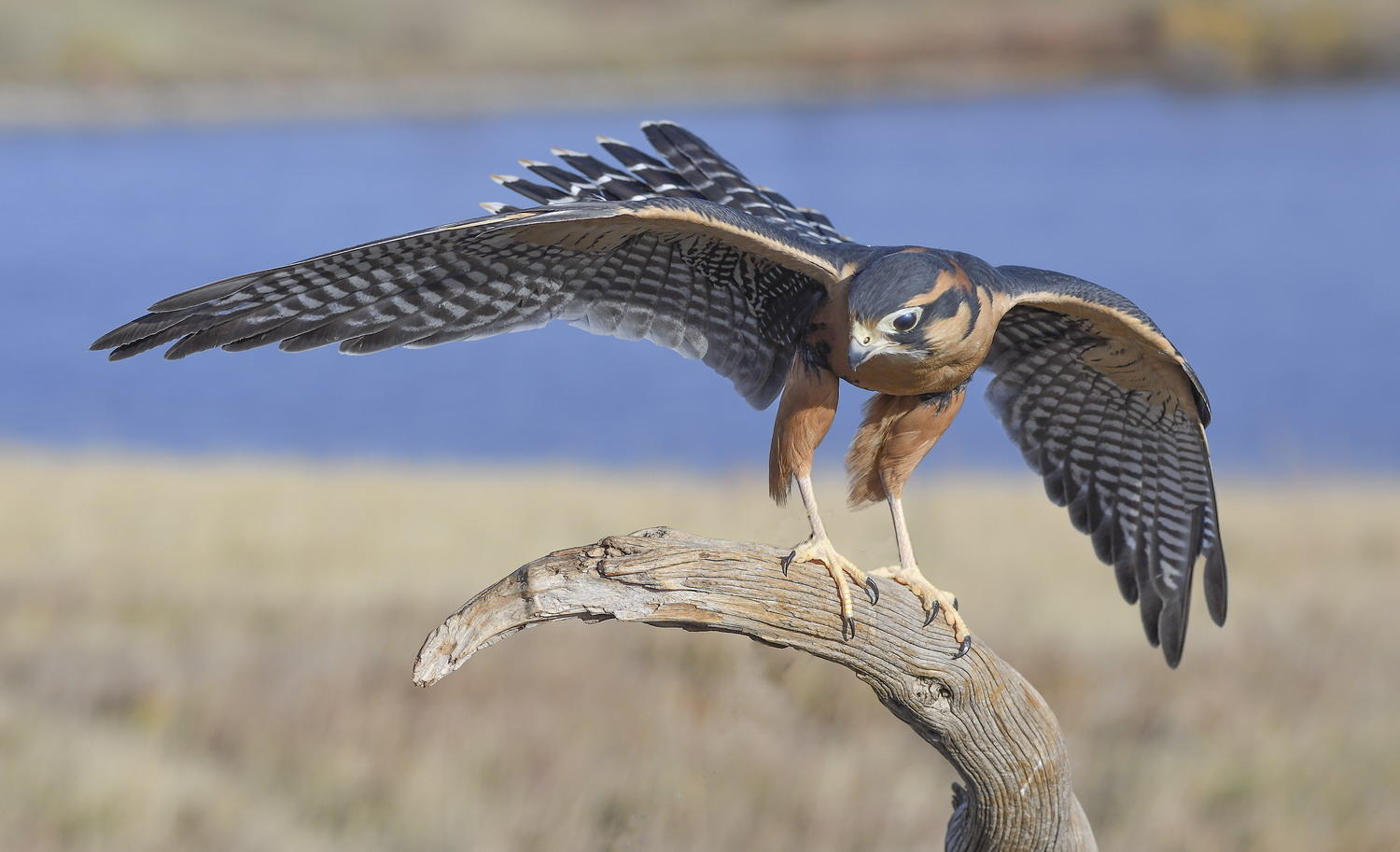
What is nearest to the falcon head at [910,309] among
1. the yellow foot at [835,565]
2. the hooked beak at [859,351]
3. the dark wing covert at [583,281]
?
the hooked beak at [859,351]

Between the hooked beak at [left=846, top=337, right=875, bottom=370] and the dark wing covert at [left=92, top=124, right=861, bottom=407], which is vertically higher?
the dark wing covert at [left=92, top=124, right=861, bottom=407]

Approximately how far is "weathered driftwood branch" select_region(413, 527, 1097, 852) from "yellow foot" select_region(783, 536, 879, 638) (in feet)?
0.07

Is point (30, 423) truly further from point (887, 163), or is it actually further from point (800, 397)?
point (887, 163)

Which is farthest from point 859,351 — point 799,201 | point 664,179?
point 799,201

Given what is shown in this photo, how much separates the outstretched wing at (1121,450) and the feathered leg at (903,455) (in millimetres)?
578

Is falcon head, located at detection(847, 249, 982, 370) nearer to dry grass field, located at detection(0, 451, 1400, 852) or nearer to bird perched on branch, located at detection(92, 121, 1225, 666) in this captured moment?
bird perched on branch, located at detection(92, 121, 1225, 666)

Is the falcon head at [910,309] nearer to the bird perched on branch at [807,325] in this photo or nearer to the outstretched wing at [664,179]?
the bird perched on branch at [807,325]

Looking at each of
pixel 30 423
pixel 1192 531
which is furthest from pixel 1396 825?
pixel 30 423

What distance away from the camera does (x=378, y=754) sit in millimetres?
6293

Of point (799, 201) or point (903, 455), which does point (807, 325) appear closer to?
point (903, 455)

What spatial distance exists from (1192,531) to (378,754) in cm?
383

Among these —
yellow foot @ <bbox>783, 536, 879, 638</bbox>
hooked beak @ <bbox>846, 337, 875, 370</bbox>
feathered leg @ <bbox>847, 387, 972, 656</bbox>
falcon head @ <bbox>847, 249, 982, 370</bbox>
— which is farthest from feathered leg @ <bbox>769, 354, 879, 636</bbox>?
hooked beak @ <bbox>846, 337, 875, 370</bbox>

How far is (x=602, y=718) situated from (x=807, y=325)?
3477 mm

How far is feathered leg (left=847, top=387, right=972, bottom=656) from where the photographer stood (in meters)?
3.62
